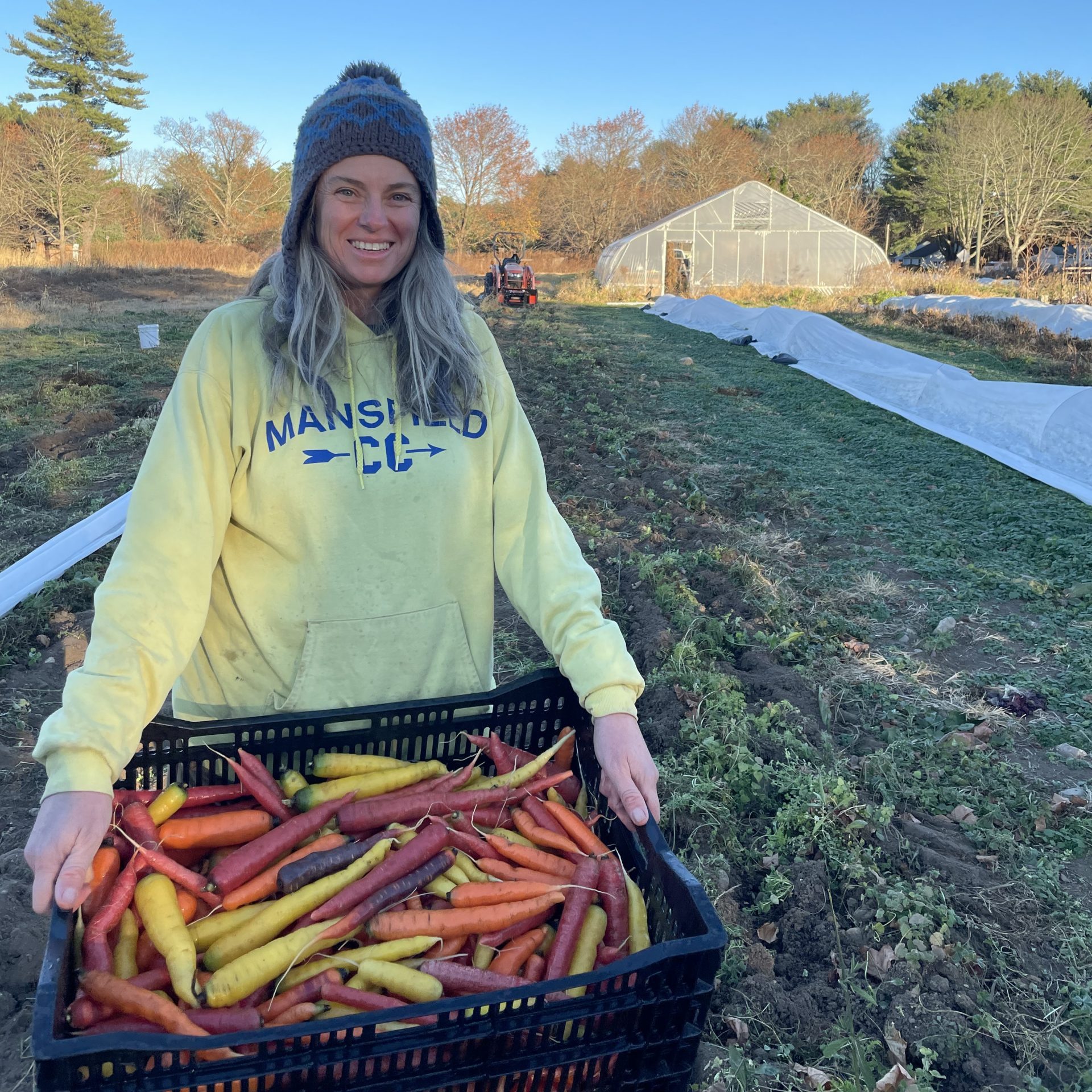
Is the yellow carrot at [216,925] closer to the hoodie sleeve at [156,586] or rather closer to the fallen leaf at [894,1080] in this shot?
the hoodie sleeve at [156,586]

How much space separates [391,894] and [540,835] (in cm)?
34

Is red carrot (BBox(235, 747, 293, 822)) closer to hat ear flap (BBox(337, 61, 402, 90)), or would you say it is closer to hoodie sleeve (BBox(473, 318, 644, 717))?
hoodie sleeve (BBox(473, 318, 644, 717))

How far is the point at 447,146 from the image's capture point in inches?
1762

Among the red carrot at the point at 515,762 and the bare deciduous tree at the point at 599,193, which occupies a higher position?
the bare deciduous tree at the point at 599,193

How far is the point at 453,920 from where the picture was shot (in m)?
1.62

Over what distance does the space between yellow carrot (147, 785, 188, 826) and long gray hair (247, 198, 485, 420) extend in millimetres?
811

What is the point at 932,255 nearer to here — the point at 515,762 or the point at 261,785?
the point at 515,762

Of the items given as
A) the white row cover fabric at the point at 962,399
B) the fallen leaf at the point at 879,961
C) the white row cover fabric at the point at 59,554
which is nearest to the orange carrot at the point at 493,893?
the fallen leaf at the point at 879,961

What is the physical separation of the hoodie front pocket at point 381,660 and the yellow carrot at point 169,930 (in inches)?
17.8

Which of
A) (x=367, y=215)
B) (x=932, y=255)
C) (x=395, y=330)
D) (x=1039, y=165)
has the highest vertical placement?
(x=1039, y=165)

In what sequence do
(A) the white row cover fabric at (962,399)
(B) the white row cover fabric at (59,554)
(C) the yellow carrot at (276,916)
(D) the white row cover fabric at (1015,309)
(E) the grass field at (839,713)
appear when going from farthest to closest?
(D) the white row cover fabric at (1015,309) < (A) the white row cover fabric at (962,399) < (B) the white row cover fabric at (59,554) < (E) the grass field at (839,713) < (C) the yellow carrot at (276,916)

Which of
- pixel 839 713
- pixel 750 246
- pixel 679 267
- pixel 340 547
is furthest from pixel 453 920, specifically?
pixel 679 267

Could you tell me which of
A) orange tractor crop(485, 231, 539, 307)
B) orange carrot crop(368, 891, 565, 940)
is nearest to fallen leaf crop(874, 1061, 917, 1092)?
orange carrot crop(368, 891, 565, 940)

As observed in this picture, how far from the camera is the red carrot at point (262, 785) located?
1789mm
